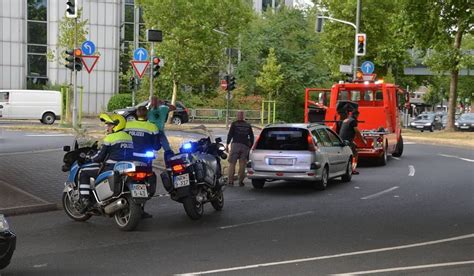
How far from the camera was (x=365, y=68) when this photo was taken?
30.3 meters

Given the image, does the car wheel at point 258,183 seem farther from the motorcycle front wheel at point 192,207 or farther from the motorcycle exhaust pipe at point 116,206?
the motorcycle exhaust pipe at point 116,206

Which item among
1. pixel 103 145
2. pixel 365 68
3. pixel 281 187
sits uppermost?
pixel 365 68

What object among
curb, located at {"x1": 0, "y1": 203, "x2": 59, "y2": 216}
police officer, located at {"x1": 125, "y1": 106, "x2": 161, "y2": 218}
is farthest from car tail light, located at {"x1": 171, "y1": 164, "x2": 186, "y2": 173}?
curb, located at {"x1": 0, "y1": 203, "x2": 59, "y2": 216}

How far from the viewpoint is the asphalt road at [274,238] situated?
6707 mm

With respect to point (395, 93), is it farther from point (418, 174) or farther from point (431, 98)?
point (431, 98)

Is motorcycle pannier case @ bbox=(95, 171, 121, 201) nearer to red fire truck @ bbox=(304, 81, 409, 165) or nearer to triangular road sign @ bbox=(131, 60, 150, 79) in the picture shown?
triangular road sign @ bbox=(131, 60, 150, 79)

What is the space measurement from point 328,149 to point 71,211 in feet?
21.2

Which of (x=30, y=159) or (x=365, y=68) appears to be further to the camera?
(x=365, y=68)

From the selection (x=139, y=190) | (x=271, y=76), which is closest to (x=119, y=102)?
(x=271, y=76)

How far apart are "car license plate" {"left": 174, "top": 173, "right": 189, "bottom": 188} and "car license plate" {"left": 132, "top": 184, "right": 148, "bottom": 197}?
0.91m

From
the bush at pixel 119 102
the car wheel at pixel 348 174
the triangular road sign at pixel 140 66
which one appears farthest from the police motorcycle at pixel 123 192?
the bush at pixel 119 102

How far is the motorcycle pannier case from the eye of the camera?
28.3 feet

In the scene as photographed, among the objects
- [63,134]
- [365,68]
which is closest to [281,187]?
[63,134]

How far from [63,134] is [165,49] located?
40.6 feet
